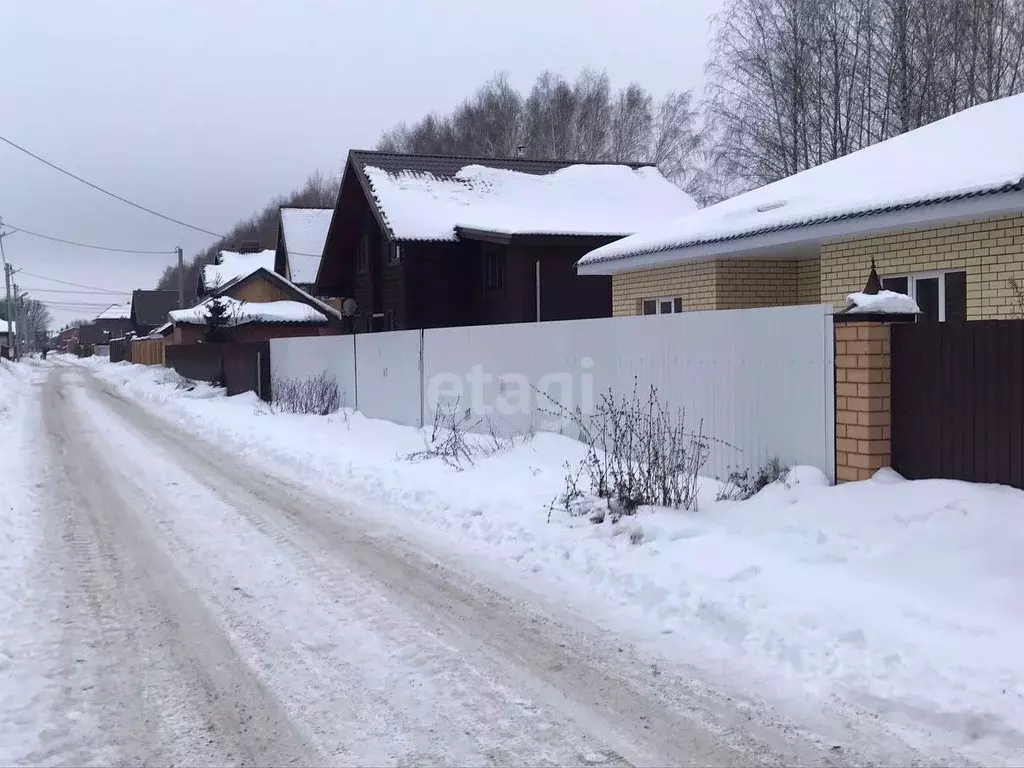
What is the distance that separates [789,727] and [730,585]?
1.72 metres

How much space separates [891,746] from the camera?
3734 millimetres

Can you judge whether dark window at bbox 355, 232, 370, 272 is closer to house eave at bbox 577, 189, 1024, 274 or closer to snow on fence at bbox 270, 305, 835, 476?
snow on fence at bbox 270, 305, 835, 476

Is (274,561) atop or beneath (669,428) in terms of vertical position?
beneath

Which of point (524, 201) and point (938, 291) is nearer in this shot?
point (938, 291)

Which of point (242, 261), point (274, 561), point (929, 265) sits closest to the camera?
point (274, 561)

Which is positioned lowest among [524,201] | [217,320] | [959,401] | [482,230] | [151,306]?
[959,401]

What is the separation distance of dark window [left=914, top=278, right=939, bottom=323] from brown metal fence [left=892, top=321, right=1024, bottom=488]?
2.89 m

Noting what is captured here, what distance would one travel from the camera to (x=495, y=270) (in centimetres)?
2267

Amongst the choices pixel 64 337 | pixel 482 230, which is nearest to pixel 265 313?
pixel 482 230

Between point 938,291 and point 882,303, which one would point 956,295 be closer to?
point 938,291

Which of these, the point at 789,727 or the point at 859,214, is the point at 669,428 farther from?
the point at 789,727

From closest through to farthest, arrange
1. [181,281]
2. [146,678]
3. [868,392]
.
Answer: [146,678] → [868,392] → [181,281]

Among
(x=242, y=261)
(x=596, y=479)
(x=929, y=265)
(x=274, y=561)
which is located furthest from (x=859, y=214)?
(x=242, y=261)

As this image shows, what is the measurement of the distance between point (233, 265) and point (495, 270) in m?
32.2
